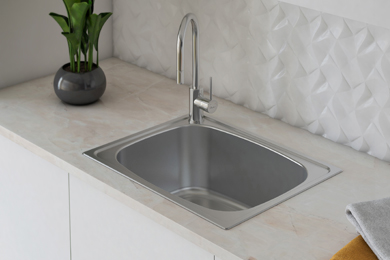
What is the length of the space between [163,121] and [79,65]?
35 centimetres

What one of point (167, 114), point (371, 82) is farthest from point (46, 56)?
point (371, 82)

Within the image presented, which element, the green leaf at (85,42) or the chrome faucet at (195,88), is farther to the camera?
the green leaf at (85,42)

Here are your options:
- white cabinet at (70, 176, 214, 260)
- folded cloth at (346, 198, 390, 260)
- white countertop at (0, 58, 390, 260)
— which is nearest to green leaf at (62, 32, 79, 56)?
white countertop at (0, 58, 390, 260)

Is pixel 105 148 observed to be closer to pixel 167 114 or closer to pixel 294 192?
pixel 167 114

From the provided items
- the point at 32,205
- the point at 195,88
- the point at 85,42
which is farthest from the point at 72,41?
the point at 32,205

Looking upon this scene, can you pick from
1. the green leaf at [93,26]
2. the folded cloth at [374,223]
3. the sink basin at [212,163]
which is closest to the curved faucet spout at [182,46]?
the sink basin at [212,163]

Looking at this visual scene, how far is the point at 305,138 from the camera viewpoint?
1.56 metres

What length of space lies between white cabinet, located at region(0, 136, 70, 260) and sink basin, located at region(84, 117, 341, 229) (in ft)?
0.64

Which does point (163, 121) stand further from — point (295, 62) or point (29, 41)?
point (29, 41)

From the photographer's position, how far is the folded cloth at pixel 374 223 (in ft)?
3.25

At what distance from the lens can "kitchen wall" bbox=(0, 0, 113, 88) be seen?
1.80 m

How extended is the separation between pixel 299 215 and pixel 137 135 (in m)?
0.59

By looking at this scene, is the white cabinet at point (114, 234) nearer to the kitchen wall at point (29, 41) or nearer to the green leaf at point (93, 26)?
the green leaf at point (93, 26)

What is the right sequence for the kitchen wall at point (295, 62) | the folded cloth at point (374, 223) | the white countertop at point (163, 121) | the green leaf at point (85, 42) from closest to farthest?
the folded cloth at point (374, 223)
the white countertop at point (163, 121)
the kitchen wall at point (295, 62)
the green leaf at point (85, 42)
